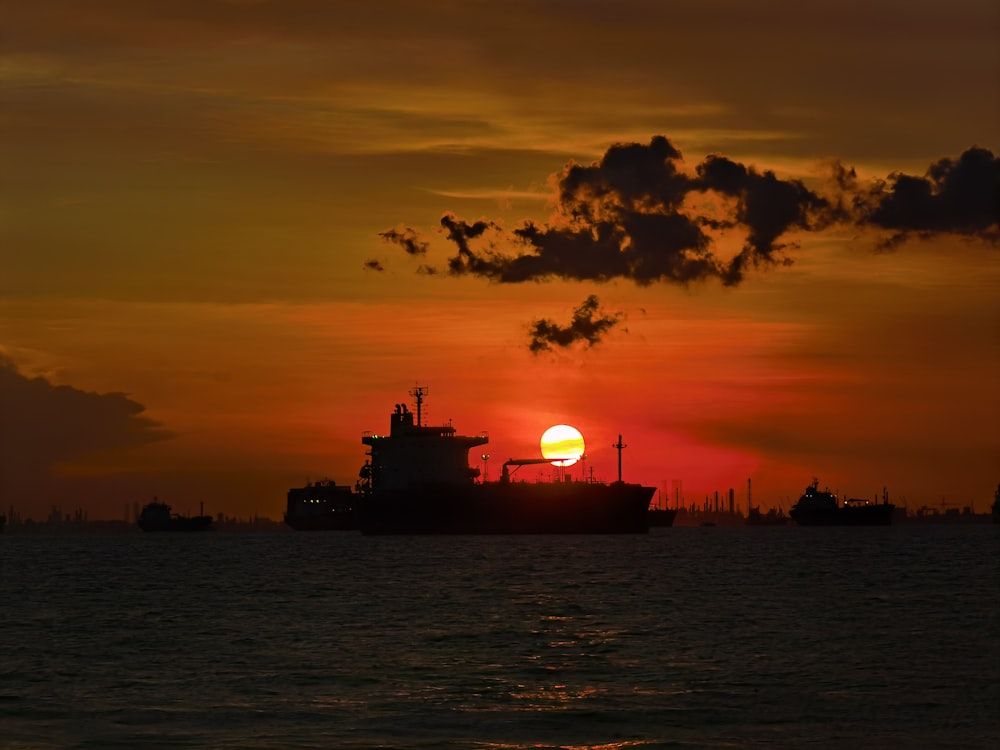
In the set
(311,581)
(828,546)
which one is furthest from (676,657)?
(828,546)

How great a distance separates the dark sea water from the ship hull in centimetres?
8289

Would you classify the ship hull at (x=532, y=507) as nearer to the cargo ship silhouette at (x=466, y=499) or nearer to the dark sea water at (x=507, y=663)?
the cargo ship silhouette at (x=466, y=499)

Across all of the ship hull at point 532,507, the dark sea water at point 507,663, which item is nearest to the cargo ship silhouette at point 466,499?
the ship hull at point 532,507

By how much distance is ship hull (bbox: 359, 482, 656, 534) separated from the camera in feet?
572

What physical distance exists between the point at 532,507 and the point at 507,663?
131 m

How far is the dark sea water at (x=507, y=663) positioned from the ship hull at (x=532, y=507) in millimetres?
82894

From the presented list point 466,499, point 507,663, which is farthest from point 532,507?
point 507,663

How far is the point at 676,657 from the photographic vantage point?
46.3 metres

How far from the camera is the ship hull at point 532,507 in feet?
572

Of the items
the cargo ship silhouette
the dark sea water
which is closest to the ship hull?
the cargo ship silhouette

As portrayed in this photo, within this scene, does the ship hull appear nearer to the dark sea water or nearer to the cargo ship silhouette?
the cargo ship silhouette

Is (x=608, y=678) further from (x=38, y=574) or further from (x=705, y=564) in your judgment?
(x=38, y=574)

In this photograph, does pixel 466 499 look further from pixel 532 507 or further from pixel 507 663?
pixel 507 663

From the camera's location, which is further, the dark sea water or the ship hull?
the ship hull
